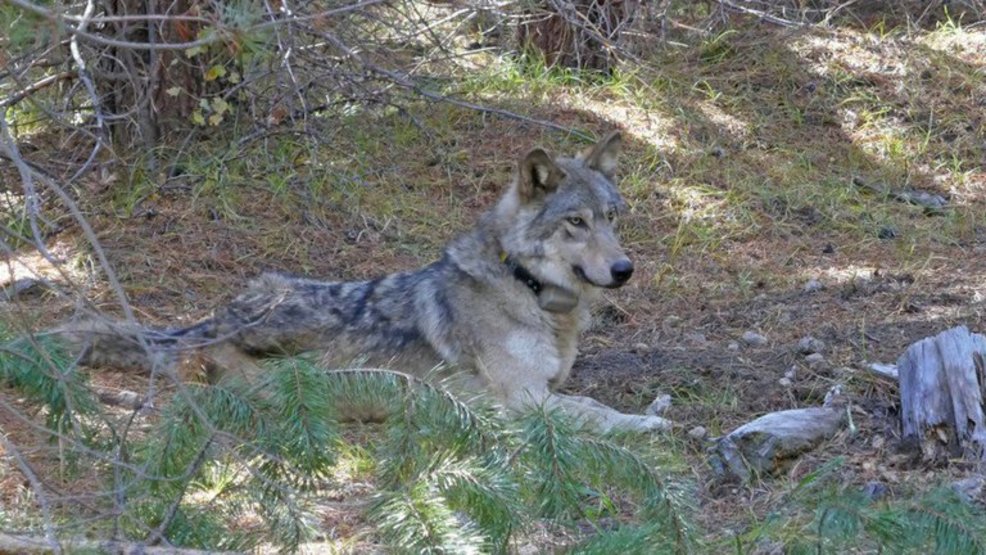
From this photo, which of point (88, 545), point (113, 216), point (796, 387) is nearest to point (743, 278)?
point (796, 387)

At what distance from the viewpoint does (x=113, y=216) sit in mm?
8430

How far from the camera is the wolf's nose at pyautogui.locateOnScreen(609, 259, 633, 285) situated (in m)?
6.20

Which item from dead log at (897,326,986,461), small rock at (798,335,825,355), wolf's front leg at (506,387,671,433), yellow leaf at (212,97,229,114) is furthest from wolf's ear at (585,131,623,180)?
yellow leaf at (212,97,229,114)

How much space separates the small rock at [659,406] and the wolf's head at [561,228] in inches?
23.3

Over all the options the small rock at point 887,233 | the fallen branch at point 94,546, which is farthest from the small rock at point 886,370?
the fallen branch at point 94,546

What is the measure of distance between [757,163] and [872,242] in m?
1.42

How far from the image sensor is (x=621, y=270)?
6195 millimetres

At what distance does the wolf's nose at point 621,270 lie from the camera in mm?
Answer: 6199

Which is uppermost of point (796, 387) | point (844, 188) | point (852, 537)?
point (852, 537)

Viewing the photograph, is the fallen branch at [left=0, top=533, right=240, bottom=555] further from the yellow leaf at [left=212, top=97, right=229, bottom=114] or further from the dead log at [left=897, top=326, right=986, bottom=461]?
the yellow leaf at [left=212, top=97, right=229, bottom=114]

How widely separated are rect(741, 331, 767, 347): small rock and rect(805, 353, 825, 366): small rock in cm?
46

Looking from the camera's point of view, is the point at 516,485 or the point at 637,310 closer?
the point at 516,485

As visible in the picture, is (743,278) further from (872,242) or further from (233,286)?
(233,286)

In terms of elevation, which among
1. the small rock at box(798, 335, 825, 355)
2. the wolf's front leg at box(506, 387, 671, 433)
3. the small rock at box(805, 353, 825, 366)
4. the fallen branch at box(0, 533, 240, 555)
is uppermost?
the fallen branch at box(0, 533, 240, 555)
